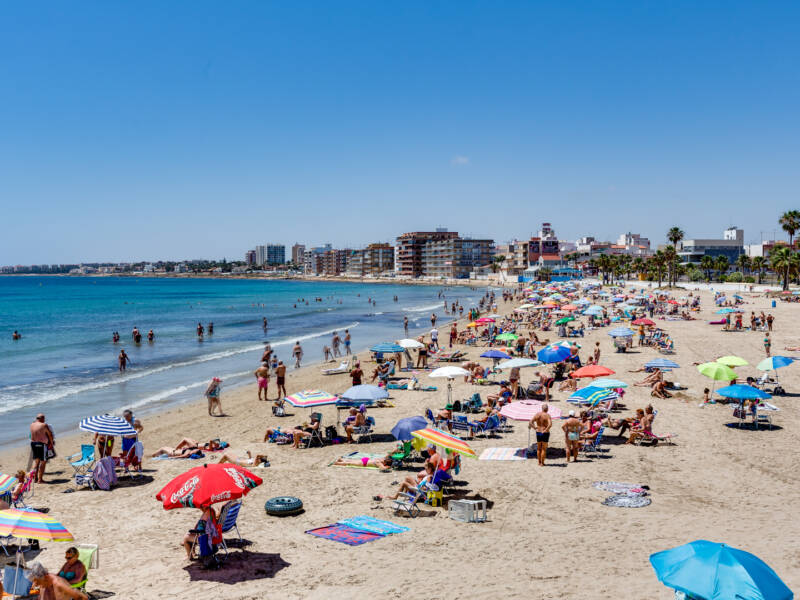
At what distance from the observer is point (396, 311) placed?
67375mm

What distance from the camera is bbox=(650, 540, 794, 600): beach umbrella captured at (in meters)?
4.79

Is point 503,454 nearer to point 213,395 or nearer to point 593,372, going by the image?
point 593,372

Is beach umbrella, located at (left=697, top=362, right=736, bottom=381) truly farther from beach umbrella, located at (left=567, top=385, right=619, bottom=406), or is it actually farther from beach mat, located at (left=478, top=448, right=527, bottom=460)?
beach mat, located at (left=478, top=448, right=527, bottom=460)

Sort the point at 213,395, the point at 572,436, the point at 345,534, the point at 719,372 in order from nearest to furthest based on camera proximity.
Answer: the point at 345,534, the point at 572,436, the point at 719,372, the point at 213,395

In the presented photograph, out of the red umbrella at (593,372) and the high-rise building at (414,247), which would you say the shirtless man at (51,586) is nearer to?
the red umbrella at (593,372)

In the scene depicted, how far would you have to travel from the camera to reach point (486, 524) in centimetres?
A: 908

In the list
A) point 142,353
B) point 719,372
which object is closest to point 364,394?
point 719,372

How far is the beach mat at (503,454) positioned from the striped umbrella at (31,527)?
307 inches

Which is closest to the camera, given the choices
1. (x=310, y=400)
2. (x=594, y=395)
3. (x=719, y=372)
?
(x=310, y=400)

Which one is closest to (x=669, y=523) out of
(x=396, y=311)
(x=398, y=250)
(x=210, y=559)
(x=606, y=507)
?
(x=606, y=507)

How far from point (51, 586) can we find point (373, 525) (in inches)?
169

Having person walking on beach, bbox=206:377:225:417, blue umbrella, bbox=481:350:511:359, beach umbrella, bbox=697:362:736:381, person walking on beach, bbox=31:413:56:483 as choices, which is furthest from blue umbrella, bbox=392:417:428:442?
beach umbrella, bbox=697:362:736:381

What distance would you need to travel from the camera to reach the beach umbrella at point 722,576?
4.79 m

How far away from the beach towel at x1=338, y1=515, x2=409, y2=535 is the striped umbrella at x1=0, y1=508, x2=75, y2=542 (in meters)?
3.83
